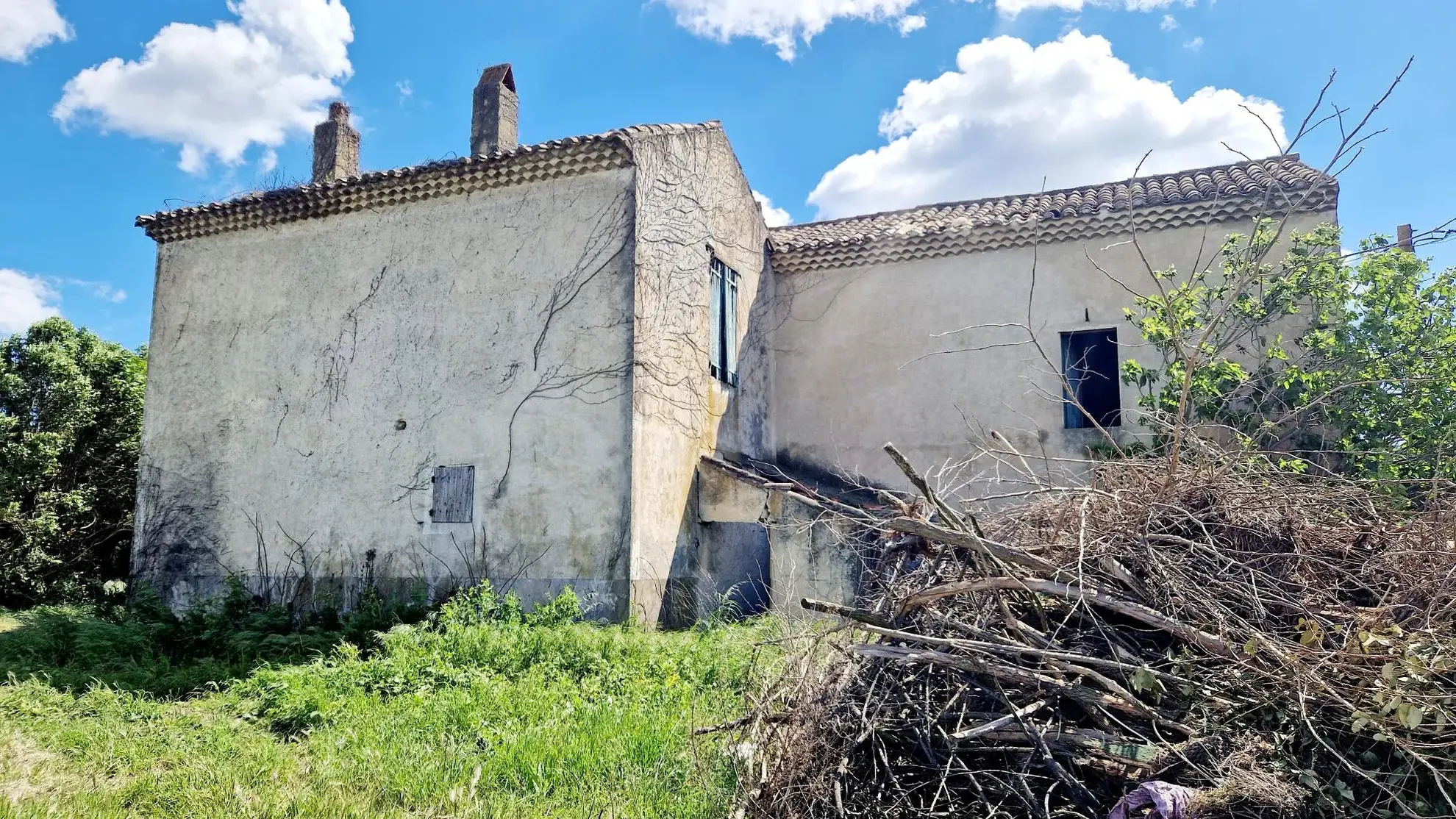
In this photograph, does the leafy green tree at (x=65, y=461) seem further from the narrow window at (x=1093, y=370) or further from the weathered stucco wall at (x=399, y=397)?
the narrow window at (x=1093, y=370)

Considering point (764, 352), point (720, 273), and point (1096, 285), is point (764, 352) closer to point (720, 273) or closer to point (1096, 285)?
point (720, 273)

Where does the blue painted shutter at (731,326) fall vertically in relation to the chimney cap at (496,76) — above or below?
below

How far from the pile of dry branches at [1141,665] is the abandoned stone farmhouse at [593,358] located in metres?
4.79

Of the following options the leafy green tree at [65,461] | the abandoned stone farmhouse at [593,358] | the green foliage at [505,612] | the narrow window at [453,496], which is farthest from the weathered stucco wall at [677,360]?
the leafy green tree at [65,461]

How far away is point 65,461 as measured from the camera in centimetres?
1394

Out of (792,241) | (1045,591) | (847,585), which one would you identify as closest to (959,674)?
(1045,591)

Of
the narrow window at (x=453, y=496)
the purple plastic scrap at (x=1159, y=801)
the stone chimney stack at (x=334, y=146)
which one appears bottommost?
the purple plastic scrap at (x=1159, y=801)

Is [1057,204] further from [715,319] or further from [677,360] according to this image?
[677,360]

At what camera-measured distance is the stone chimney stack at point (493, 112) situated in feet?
40.3

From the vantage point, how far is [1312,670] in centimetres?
347

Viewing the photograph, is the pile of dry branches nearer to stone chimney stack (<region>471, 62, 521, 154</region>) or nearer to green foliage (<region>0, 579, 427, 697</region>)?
green foliage (<region>0, 579, 427, 697</region>)

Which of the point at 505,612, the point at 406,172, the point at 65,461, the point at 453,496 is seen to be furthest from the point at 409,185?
the point at 65,461

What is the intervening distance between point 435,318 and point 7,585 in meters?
7.96

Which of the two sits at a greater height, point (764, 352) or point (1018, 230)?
point (1018, 230)
